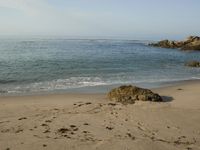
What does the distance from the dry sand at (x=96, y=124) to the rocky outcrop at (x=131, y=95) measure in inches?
15.9

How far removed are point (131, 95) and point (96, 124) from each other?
13.4 feet

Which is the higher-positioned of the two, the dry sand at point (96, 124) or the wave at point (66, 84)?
the dry sand at point (96, 124)

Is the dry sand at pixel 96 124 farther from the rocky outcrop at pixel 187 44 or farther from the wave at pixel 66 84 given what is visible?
the rocky outcrop at pixel 187 44

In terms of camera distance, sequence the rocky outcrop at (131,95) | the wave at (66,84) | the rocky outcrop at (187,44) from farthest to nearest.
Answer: the rocky outcrop at (187,44) < the wave at (66,84) < the rocky outcrop at (131,95)

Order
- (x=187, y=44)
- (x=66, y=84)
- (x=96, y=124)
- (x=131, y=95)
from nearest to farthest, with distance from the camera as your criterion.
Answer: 1. (x=96, y=124)
2. (x=131, y=95)
3. (x=66, y=84)
4. (x=187, y=44)

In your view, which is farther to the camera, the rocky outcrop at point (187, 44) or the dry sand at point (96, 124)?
the rocky outcrop at point (187, 44)

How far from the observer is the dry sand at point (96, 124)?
8062 mm

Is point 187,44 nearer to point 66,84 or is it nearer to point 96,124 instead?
point 66,84

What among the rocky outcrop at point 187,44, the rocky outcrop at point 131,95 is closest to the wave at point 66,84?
the rocky outcrop at point 131,95

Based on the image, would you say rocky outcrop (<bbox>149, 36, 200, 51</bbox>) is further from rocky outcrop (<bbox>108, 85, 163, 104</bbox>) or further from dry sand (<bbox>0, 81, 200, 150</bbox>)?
rocky outcrop (<bbox>108, 85, 163, 104</bbox>)

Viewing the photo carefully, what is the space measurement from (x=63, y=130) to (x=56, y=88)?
8.44m

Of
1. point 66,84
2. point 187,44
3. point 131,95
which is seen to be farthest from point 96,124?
point 187,44

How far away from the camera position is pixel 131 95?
13.6m

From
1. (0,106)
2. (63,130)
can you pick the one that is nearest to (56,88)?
(0,106)
